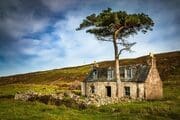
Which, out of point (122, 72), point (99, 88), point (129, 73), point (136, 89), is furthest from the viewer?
point (99, 88)

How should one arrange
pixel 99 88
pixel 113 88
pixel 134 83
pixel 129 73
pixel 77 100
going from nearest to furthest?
pixel 77 100
pixel 134 83
pixel 129 73
pixel 113 88
pixel 99 88

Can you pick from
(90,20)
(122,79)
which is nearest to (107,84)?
(122,79)

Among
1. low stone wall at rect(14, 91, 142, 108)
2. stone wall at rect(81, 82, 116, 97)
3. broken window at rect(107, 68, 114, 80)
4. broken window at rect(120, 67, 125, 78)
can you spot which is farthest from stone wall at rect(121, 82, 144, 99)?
broken window at rect(107, 68, 114, 80)

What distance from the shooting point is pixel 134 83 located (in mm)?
43438

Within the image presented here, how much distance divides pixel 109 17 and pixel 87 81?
15816 mm

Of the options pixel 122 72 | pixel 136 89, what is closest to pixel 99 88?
pixel 122 72

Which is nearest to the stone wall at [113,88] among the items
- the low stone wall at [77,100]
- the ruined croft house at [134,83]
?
the ruined croft house at [134,83]

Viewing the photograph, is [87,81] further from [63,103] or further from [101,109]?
[101,109]

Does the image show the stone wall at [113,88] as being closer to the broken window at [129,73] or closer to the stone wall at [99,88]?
the stone wall at [99,88]

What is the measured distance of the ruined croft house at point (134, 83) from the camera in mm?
42625

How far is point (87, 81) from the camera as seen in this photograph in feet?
172

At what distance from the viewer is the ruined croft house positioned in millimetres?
42625

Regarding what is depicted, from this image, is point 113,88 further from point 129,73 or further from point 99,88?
point 129,73

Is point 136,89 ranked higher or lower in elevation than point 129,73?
lower
